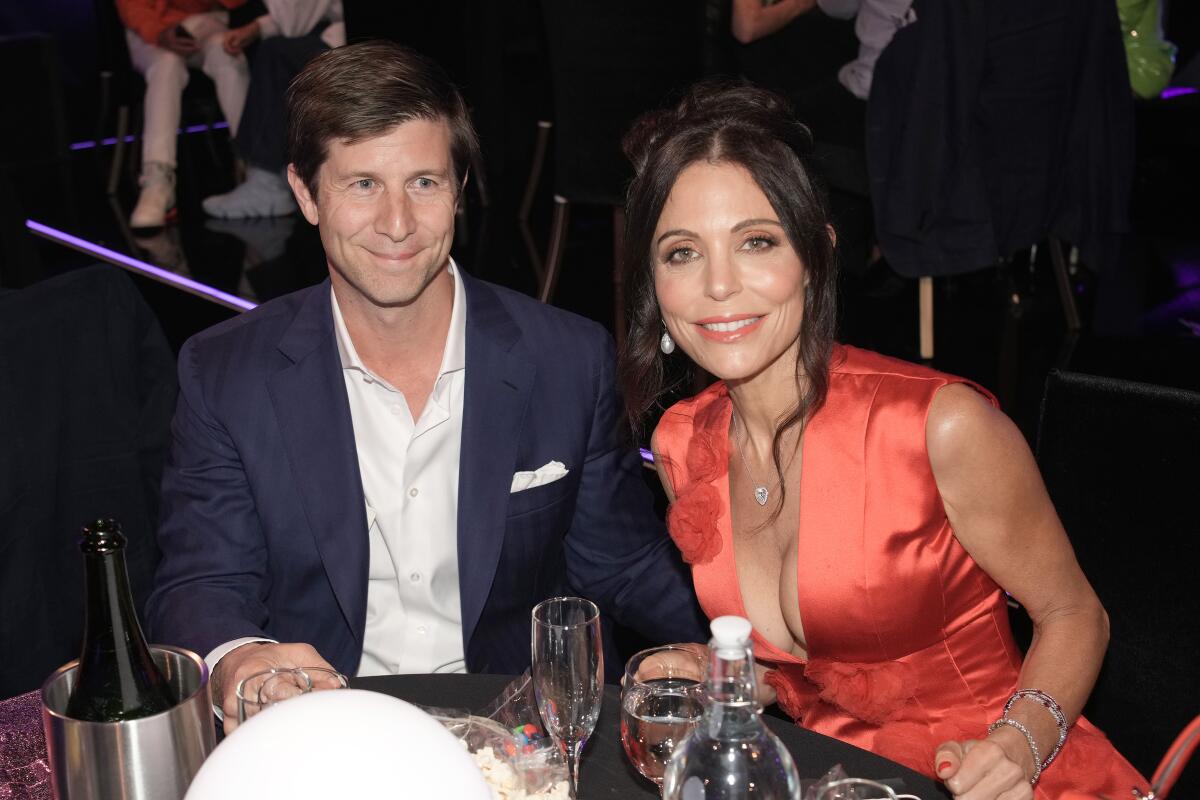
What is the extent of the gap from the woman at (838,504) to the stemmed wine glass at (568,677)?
0.58m

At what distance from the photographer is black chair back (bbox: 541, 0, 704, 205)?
4.01m

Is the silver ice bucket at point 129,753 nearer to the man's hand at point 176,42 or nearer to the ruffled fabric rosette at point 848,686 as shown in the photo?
the ruffled fabric rosette at point 848,686

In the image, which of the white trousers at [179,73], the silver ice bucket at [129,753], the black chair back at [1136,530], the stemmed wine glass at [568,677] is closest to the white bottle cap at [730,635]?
the stemmed wine glass at [568,677]

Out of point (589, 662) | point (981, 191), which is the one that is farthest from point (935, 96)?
point (589, 662)

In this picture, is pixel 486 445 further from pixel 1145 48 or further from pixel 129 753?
pixel 1145 48

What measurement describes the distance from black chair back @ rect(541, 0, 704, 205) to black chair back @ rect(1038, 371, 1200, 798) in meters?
2.33

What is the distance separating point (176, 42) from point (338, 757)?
6.76 meters

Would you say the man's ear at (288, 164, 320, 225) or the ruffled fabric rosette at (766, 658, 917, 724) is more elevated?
the man's ear at (288, 164, 320, 225)

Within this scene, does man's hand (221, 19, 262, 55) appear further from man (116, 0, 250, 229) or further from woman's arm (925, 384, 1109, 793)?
woman's arm (925, 384, 1109, 793)

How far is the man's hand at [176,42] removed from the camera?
687 cm

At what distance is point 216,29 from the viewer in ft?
22.8

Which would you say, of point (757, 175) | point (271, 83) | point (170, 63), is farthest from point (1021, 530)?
point (170, 63)

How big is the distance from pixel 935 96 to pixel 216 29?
468 cm

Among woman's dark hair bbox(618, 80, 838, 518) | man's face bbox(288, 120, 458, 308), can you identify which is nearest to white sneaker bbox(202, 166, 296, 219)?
man's face bbox(288, 120, 458, 308)
